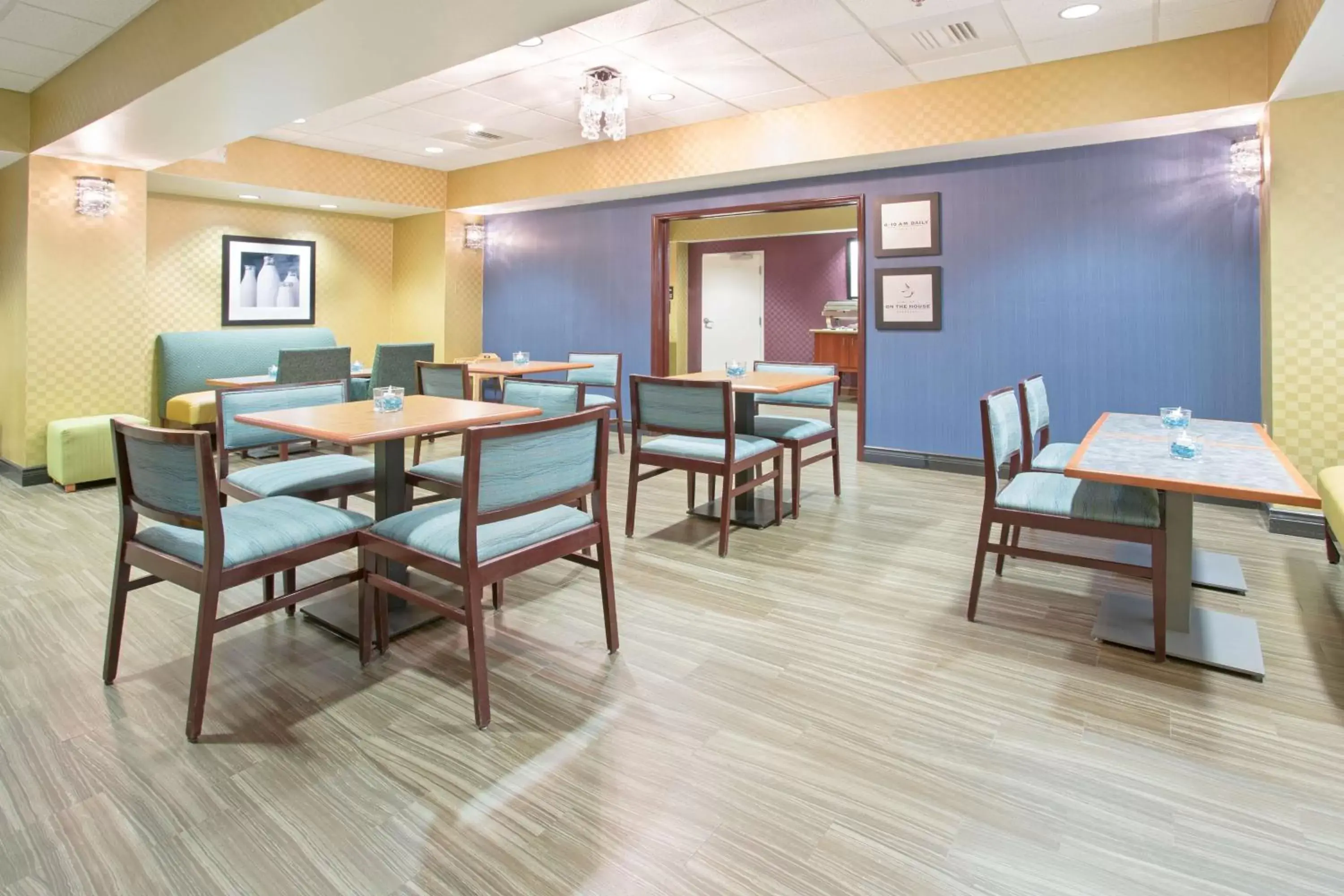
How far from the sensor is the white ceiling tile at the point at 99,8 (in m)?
3.41

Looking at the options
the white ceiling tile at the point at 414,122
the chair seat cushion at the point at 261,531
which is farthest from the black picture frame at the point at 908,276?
the chair seat cushion at the point at 261,531

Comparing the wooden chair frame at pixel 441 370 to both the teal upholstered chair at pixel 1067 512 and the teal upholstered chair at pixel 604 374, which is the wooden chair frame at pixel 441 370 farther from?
the teal upholstered chair at pixel 1067 512

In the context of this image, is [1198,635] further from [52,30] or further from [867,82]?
[52,30]

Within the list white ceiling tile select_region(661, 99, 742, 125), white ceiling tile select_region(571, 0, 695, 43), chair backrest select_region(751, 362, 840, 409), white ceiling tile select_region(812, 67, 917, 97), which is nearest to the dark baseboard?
white ceiling tile select_region(571, 0, 695, 43)

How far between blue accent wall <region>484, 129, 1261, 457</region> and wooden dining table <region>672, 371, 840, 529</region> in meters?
1.47

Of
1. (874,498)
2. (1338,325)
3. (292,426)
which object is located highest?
(1338,325)

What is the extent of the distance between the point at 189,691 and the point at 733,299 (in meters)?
9.64

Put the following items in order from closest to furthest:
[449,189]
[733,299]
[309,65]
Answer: [309,65], [449,189], [733,299]

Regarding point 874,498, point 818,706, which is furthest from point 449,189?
point 818,706

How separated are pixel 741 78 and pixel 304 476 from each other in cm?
356

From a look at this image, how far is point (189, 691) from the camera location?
2072 millimetres

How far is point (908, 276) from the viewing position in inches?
214

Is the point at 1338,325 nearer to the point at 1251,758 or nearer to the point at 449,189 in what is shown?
the point at 1251,758

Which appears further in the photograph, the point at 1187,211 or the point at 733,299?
the point at 733,299
